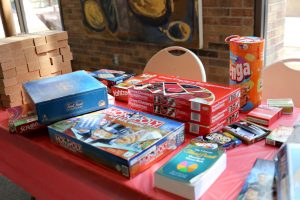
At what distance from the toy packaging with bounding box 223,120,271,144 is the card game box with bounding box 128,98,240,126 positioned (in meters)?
0.05

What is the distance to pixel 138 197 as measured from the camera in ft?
2.90

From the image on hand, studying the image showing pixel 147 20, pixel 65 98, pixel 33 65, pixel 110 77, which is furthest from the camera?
pixel 147 20

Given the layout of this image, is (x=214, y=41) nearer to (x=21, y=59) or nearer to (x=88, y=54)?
(x=21, y=59)

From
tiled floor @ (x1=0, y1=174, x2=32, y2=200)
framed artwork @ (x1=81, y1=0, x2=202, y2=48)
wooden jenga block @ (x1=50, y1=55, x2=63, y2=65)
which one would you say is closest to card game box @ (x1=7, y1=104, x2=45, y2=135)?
wooden jenga block @ (x1=50, y1=55, x2=63, y2=65)

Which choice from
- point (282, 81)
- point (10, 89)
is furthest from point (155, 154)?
point (10, 89)

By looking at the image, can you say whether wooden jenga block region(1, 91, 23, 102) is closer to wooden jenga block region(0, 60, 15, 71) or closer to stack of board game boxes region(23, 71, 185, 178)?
wooden jenga block region(0, 60, 15, 71)

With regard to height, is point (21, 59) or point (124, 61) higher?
point (21, 59)

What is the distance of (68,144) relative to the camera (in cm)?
109

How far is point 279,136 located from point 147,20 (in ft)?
7.21

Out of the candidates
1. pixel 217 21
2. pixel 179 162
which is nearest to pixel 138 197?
pixel 179 162

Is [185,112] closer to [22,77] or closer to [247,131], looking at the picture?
[247,131]

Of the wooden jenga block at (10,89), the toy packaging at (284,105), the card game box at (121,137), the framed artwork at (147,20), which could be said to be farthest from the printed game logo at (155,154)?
the framed artwork at (147,20)

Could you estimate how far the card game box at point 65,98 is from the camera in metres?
1.17

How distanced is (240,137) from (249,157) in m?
0.10
